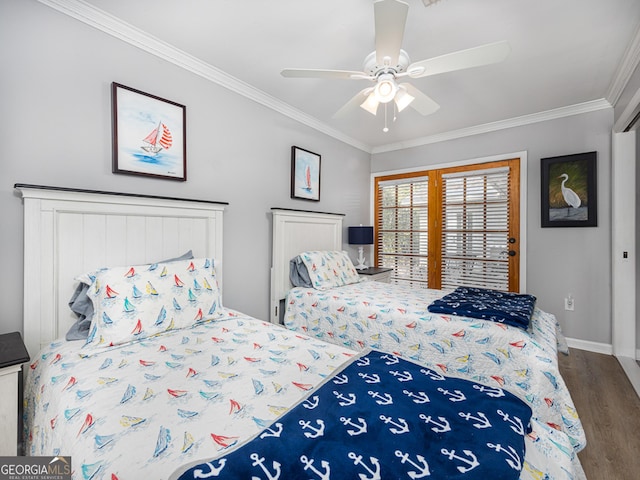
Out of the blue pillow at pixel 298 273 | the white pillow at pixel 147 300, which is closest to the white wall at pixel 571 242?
the blue pillow at pixel 298 273

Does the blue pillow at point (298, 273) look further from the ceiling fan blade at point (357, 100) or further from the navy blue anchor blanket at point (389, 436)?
the navy blue anchor blanket at point (389, 436)

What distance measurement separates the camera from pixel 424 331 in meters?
1.99

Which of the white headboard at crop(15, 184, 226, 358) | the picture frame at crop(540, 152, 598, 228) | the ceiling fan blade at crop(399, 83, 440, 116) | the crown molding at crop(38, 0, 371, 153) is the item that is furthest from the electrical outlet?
A: the white headboard at crop(15, 184, 226, 358)

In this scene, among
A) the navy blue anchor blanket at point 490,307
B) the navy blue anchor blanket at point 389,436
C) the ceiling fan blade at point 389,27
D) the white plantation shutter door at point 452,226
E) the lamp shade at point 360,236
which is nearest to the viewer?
the navy blue anchor blanket at point 389,436

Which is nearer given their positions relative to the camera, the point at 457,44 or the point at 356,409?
the point at 356,409

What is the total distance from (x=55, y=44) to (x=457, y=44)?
2458 mm

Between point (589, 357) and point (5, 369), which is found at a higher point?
point (5, 369)

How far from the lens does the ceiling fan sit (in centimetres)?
137

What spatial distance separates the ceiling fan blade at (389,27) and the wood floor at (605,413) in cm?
240

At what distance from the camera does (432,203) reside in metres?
4.02

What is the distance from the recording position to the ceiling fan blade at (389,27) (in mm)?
1292

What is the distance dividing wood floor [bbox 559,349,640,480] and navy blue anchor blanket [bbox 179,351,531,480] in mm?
1167

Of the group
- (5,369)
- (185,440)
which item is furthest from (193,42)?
(185,440)

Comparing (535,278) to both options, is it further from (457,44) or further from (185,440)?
(185,440)
